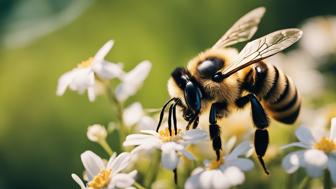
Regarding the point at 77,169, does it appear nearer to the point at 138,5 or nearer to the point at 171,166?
the point at 138,5

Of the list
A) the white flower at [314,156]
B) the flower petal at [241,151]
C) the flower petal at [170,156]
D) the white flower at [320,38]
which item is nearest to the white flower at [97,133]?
the flower petal at [170,156]

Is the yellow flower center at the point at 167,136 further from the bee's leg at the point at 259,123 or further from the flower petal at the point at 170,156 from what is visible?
the bee's leg at the point at 259,123

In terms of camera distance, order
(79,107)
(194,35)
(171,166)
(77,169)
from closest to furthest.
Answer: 1. (171,166)
2. (77,169)
3. (79,107)
4. (194,35)

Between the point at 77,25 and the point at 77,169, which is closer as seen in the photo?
the point at 77,169

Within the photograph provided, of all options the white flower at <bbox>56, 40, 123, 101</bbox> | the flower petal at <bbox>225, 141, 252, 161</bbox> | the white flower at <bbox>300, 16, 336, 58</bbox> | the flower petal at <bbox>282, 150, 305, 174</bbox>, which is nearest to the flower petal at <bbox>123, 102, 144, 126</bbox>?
the white flower at <bbox>56, 40, 123, 101</bbox>

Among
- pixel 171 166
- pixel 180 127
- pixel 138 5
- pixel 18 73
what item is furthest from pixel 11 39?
pixel 171 166

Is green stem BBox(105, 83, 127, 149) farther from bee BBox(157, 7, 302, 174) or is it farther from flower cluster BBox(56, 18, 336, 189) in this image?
bee BBox(157, 7, 302, 174)
